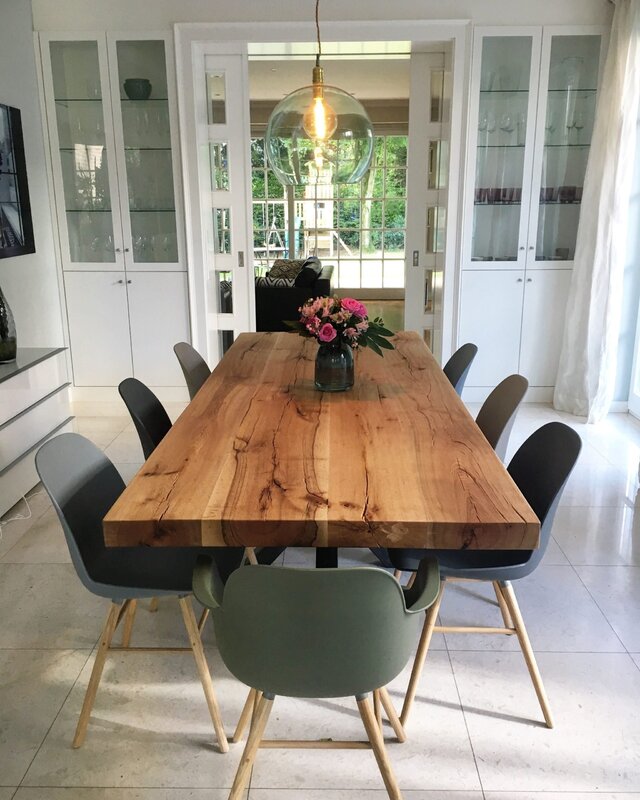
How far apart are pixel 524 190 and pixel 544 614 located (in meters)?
3.18

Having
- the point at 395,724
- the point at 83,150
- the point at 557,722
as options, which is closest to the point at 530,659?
the point at 557,722

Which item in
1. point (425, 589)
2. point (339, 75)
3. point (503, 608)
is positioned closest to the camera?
point (425, 589)

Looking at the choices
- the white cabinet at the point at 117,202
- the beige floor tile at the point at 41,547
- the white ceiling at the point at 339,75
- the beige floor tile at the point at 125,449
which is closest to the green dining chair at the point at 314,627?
the beige floor tile at the point at 41,547

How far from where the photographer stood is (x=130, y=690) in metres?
2.21

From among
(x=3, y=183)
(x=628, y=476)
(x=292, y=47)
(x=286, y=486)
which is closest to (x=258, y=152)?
(x=292, y=47)

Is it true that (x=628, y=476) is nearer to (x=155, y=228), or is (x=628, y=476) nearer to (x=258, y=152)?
(x=155, y=228)

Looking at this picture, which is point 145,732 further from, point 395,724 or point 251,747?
point 395,724

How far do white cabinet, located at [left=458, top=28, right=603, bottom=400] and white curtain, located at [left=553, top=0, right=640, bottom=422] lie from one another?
0.77 feet

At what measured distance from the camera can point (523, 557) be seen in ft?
6.65

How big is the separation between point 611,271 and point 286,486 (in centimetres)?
354

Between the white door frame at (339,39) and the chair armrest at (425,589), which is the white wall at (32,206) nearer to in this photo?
the white door frame at (339,39)

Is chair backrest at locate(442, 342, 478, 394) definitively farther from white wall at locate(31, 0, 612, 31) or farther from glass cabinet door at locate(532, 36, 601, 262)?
white wall at locate(31, 0, 612, 31)

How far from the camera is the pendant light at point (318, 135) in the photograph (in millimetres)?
2463

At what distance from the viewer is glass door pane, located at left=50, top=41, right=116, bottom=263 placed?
15.5 feet
